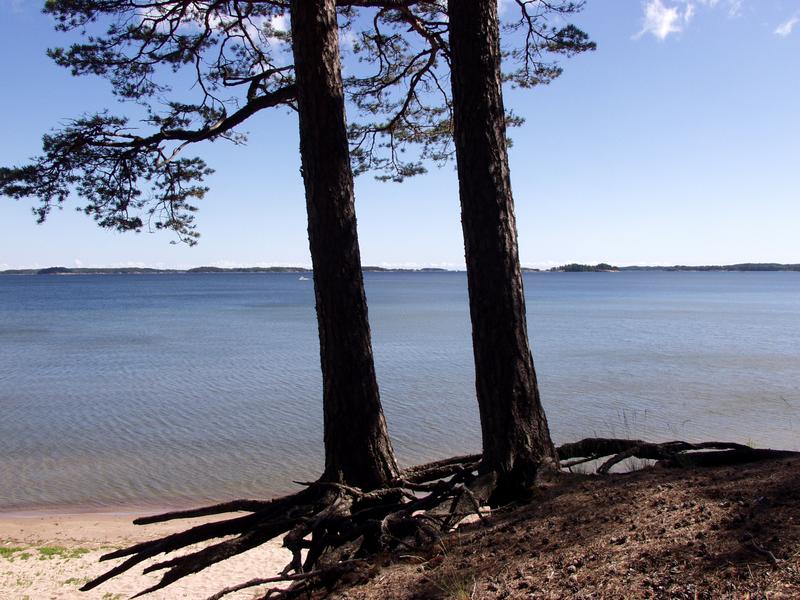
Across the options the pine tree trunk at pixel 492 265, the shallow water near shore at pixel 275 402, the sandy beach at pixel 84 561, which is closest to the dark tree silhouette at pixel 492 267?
the pine tree trunk at pixel 492 265

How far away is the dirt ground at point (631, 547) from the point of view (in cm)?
254

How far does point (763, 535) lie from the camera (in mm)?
2758

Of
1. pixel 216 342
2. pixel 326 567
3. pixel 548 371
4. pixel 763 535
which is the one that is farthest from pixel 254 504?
pixel 216 342

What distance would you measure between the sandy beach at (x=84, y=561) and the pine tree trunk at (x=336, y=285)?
1734 mm

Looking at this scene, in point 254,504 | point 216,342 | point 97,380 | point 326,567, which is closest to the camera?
point 326,567

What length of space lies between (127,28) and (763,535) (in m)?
6.84

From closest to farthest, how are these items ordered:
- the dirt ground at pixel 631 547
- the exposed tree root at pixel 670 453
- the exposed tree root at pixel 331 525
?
1. the dirt ground at pixel 631 547
2. the exposed tree root at pixel 331 525
3. the exposed tree root at pixel 670 453

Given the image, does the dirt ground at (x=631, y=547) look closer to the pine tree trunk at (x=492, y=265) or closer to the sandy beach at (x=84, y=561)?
the pine tree trunk at (x=492, y=265)

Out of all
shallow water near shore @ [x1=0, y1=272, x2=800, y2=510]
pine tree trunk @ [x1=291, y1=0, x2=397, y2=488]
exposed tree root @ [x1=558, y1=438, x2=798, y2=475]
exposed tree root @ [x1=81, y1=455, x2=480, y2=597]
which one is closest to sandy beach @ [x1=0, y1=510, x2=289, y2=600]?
shallow water near shore @ [x1=0, y1=272, x2=800, y2=510]

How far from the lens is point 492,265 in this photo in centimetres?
417

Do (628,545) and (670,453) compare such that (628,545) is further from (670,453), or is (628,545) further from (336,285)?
(336,285)

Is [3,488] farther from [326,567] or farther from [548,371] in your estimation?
[548,371]

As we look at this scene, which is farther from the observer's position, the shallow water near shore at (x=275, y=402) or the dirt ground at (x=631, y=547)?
the shallow water near shore at (x=275, y=402)

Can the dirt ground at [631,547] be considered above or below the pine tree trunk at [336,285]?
below
